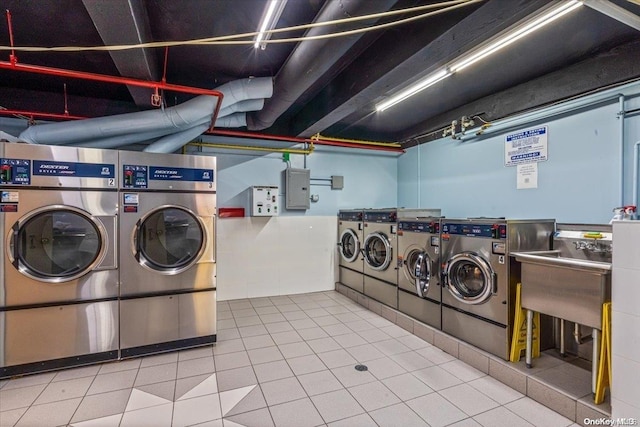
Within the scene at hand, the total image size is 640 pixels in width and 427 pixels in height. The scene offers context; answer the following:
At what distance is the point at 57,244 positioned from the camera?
2.97m

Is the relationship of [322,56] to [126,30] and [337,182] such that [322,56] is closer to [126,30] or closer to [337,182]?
[126,30]

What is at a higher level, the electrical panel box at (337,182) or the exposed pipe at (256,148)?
the exposed pipe at (256,148)

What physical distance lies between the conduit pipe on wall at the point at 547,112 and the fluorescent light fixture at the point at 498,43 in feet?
4.39

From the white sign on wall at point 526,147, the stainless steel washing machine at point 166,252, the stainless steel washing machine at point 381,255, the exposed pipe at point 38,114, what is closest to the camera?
the stainless steel washing machine at point 166,252

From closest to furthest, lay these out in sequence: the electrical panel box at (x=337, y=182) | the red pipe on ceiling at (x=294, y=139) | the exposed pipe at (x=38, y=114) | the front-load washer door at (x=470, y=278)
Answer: the front-load washer door at (x=470, y=278)
the exposed pipe at (x=38, y=114)
the red pipe on ceiling at (x=294, y=139)
the electrical panel box at (x=337, y=182)

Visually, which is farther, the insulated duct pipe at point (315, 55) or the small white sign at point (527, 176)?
the small white sign at point (527, 176)

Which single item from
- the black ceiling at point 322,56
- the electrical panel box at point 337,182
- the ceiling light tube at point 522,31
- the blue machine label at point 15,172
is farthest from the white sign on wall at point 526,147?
the blue machine label at point 15,172

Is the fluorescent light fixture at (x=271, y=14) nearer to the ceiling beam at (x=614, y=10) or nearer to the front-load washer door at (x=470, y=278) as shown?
the ceiling beam at (x=614, y=10)

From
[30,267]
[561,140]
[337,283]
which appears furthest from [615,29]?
[30,267]

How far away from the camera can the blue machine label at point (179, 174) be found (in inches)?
125

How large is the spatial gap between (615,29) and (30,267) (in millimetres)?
5551

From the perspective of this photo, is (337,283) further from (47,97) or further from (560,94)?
(47,97)

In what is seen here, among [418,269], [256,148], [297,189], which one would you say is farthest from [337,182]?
[418,269]

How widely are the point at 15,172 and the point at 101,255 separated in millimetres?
996
